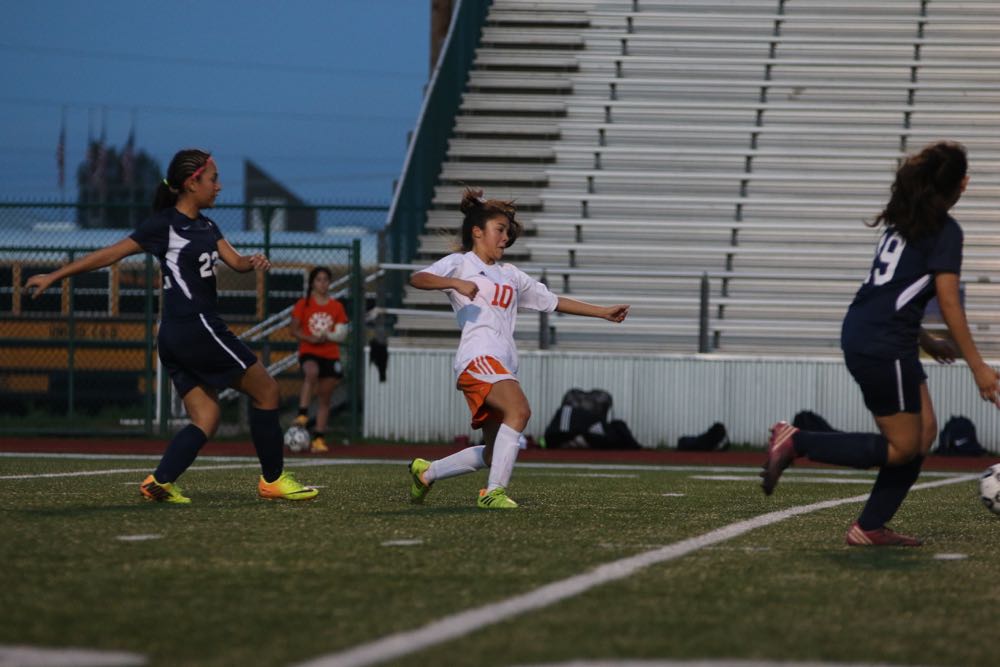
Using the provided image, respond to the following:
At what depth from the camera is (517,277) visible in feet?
24.7

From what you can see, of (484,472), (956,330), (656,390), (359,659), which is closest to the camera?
(359,659)

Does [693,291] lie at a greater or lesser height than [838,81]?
lesser

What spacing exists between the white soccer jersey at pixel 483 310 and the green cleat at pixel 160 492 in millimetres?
1499

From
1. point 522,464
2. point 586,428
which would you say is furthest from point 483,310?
point 586,428

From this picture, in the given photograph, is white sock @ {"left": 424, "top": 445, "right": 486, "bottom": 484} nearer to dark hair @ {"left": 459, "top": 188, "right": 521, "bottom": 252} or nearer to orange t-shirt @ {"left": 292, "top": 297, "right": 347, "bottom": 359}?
dark hair @ {"left": 459, "top": 188, "right": 521, "bottom": 252}

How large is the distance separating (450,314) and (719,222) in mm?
4164

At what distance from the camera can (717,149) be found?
19734mm

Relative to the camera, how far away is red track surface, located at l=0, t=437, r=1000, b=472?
13664mm

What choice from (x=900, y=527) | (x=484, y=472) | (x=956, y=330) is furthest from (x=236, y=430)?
(x=956, y=330)

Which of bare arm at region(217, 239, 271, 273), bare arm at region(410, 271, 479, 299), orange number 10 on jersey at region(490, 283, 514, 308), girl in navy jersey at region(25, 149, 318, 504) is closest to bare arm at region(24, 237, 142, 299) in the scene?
girl in navy jersey at region(25, 149, 318, 504)

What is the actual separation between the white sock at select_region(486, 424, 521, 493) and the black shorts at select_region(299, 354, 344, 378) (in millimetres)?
7678

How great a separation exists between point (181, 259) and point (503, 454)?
1.78m

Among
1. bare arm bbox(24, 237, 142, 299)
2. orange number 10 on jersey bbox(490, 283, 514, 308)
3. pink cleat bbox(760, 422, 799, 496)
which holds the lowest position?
pink cleat bbox(760, 422, 799, 496)

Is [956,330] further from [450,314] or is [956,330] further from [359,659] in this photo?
[450,314]
